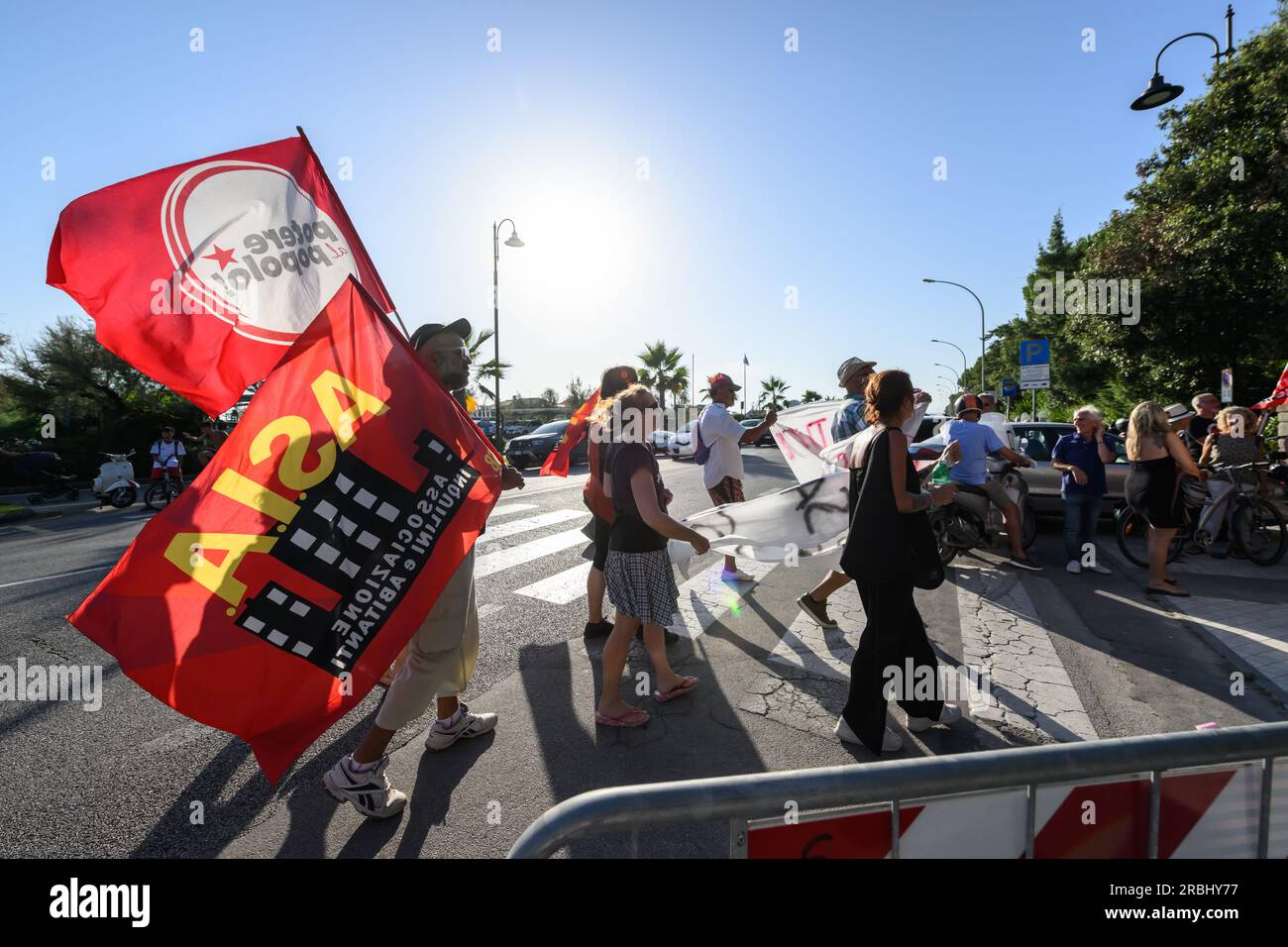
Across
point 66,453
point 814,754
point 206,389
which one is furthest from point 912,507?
point 66,453

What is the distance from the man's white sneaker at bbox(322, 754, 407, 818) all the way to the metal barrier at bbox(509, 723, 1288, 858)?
74.9 inches

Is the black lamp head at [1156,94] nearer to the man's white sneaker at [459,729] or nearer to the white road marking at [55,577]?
the man's white sneaker at [459,729]

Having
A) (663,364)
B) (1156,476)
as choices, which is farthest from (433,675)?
(663,364)

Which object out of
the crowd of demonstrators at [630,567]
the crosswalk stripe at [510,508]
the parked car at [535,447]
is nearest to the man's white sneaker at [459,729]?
the crowd of demonstrators at [630,567]

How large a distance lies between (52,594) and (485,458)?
651 centimetres

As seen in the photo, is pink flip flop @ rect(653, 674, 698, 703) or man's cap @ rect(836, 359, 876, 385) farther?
man's cap @ rect(836, 359, 876, 385)

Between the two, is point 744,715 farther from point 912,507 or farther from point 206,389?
point 206,389

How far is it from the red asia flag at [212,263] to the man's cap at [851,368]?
11.5ft

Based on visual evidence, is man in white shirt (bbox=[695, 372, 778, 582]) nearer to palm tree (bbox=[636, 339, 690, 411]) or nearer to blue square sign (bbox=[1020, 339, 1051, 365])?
blue square sign (bbox=[1020, 339, 1051, 365])

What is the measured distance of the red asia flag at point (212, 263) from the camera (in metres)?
3.06

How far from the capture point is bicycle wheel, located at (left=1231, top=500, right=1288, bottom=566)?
272 inches

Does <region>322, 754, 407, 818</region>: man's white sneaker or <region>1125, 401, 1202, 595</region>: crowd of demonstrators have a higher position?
<region>1125, 401, 1202, 595</region>: crowd of demonstrators

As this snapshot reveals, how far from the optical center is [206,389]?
321 cm

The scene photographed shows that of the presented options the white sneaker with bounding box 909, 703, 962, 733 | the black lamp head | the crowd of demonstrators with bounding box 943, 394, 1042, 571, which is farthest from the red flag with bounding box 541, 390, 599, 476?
the black lamp head
